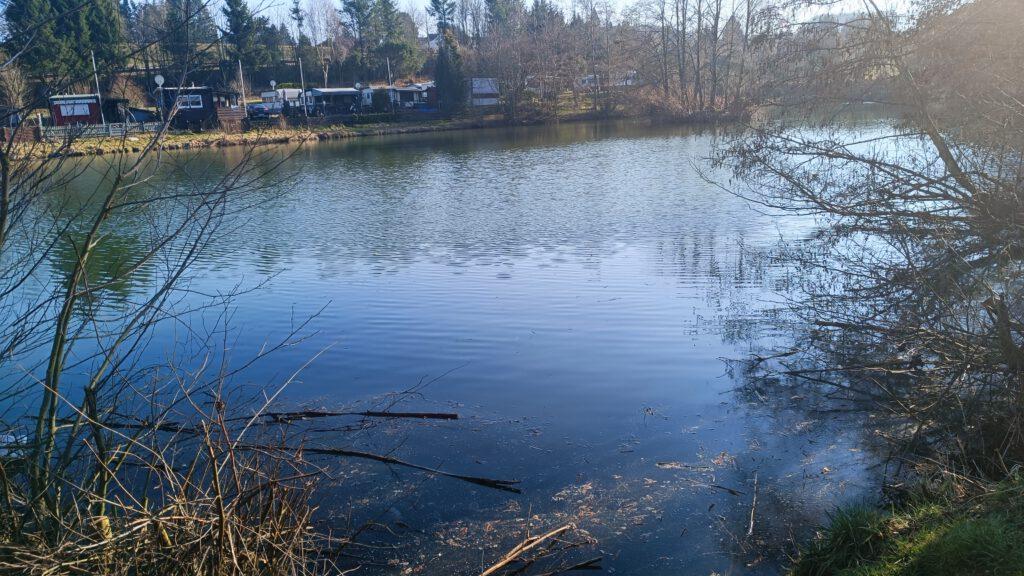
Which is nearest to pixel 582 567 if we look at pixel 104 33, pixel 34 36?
pixel 34 36

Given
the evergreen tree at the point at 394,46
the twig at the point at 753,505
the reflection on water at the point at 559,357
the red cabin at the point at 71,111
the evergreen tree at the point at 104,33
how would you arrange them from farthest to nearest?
the evergreen tree at the point at 394,46, the reflection on water at the point at 559,357, the twig at the point at 753,505, the evergreen tree at the point at 104,33, the red cabin at the point at 71,111

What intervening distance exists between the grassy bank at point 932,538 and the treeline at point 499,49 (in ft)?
16.5

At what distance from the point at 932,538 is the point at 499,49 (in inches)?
2575

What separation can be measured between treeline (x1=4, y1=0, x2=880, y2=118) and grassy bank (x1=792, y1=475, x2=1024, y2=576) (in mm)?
5021

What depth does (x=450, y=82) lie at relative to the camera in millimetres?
65000

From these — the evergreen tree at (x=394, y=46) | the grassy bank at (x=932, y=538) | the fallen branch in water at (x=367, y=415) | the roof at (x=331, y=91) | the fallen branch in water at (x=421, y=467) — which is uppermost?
the evergreen tree at (x=394, y=46)

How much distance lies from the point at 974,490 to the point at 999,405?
1233 millimetres

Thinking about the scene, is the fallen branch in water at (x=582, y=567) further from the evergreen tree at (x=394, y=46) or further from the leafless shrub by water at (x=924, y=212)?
the evergreen tree at (x=394, y=46)

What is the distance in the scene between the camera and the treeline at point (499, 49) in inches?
188

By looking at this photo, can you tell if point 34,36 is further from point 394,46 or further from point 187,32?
point 394,46

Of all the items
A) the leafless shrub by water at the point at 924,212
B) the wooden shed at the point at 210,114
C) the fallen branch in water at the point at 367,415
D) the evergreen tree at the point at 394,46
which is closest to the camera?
the leafless shrub by water at the point at 924,212

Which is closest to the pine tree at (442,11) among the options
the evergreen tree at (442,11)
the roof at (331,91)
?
the evergreen tree at (442,11)

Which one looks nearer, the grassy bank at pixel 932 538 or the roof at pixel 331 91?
the grassy bank at pixel 932 538

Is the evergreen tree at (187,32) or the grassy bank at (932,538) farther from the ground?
the evergreen tree at (187,32)
